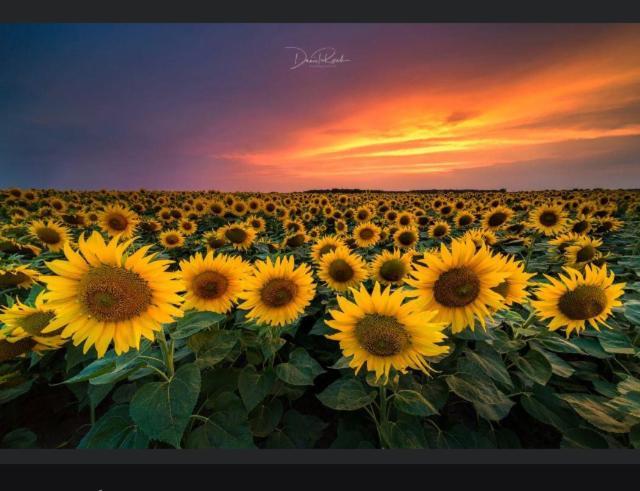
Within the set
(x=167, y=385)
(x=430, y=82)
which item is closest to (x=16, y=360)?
(x=167, y=385)

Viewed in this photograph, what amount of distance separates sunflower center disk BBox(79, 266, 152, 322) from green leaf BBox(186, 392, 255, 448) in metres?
0.64

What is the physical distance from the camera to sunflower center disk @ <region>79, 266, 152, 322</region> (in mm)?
1179

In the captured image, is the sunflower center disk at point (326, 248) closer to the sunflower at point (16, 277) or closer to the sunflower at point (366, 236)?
the sunflower at point (366, 236)

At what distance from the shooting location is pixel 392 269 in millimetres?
2727

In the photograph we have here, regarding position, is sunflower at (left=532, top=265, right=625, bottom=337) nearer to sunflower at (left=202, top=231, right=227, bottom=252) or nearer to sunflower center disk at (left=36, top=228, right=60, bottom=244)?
sunflower at (left=202, top=231, right=227, bottom=252)

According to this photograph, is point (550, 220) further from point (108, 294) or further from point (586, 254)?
point (108, 294)

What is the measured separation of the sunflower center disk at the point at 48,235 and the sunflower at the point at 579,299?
5.38 meters

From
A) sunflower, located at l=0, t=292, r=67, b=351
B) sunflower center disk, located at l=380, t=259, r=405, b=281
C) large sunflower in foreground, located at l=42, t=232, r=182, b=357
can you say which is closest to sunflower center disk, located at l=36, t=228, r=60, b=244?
sunflower, located at l=0, t=292, r=67, b=351

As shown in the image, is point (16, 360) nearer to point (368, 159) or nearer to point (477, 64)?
point (368, 159)

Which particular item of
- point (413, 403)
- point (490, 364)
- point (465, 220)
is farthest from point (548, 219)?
point (413, 403)

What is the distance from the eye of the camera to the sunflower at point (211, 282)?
6.42ft

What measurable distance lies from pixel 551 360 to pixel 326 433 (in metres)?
1.43

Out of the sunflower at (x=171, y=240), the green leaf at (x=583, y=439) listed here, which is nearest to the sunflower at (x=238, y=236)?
the sunflower at (x=171, y=240)

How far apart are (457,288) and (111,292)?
1.46 m
